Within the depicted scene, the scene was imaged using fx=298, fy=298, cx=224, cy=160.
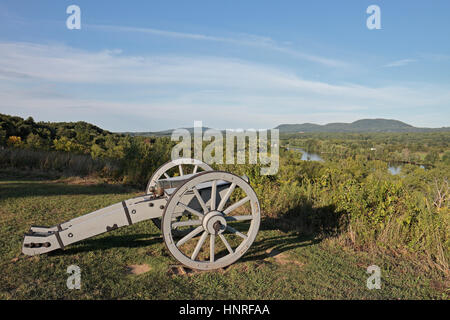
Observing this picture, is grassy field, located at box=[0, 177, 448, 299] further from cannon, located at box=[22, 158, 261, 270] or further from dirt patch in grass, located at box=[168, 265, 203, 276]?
cannon, located at box=[22, 158, 261, 270]

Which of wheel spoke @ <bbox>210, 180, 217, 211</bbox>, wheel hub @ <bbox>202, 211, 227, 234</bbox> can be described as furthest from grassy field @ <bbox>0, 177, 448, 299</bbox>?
wheel spoke @ <bbox>210, 180, 217, 211</bbox>

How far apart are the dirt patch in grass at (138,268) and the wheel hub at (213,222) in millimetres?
882

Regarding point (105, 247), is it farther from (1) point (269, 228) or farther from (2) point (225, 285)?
(1) point (269, 228)

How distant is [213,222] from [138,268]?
1.09 meters

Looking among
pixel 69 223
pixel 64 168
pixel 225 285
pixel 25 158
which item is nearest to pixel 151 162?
pixel 64 168

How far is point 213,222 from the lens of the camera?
11.8 feet

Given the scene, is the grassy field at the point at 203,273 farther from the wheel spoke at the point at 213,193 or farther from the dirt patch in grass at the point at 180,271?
the wheel spoke at the point at 213,193

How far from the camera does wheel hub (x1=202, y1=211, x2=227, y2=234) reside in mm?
3576

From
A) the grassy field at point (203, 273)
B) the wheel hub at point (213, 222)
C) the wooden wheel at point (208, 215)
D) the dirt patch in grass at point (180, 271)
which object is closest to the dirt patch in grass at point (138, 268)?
the grassy field at point (203, 273)

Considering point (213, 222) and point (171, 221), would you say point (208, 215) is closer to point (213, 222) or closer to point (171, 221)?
point (213, 222)

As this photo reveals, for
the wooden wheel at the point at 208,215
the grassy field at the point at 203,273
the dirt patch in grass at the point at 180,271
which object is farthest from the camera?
A: the dirt patch in grass at the point at 180,271

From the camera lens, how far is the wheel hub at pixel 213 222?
358 centimetres

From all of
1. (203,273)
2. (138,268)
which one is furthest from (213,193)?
(138,268)

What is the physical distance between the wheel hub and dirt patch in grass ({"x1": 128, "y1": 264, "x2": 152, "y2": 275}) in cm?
88
